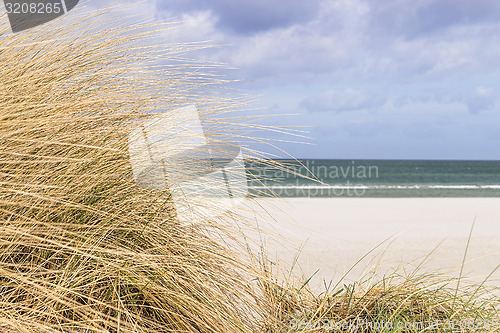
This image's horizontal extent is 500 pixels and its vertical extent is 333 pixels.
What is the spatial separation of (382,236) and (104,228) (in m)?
6.08

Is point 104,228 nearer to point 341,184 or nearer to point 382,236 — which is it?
point 382,236

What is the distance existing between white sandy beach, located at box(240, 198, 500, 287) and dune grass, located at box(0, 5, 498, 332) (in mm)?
337

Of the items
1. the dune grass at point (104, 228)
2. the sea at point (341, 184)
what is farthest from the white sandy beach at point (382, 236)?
the dune grass at point (104, 228)

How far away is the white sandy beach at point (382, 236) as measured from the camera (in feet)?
11.5

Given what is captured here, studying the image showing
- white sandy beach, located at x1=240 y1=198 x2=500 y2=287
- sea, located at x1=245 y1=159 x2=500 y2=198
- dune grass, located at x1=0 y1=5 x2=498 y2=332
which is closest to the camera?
dune grass, located at x1=0 y1=5 x2=498 y2=332

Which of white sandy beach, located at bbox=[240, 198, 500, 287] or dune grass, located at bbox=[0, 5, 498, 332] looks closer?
dune grass, located at bbox=[0, 5, 498, 332]

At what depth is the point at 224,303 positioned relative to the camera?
145 centimetres

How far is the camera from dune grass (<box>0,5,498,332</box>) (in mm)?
1286

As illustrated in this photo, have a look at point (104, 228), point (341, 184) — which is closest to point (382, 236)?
point (104, 228)

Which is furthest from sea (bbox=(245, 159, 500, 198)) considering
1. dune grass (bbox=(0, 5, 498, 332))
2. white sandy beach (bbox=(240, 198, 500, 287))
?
dune grass (bbox=(0, 5, 498, 332))

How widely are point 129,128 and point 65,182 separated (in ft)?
1.18

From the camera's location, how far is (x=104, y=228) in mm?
1410

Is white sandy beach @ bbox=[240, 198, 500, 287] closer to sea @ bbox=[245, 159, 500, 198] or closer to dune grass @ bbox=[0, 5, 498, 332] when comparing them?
sea @ bbox=[245, 159, 500, 198]

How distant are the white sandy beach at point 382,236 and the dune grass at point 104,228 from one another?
337 mm
